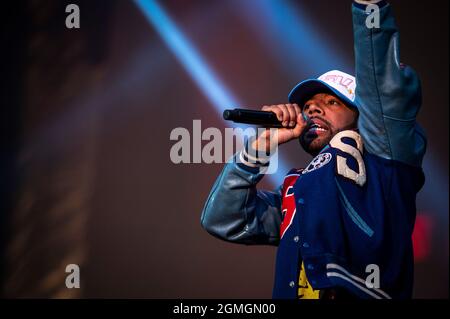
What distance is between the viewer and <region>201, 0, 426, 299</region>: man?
1.29 meters

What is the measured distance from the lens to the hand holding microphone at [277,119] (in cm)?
138

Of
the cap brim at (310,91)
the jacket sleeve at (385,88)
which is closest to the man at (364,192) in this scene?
the jacket sleeve at (385,88)

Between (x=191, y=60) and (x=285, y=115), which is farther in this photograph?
(x=191, y=60)

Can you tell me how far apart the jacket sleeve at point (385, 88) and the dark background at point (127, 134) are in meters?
1.48

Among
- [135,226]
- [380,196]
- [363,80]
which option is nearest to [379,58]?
[363,80]

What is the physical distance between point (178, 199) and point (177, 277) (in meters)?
0.40

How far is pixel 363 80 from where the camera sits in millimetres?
1325

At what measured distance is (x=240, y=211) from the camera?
1588mm

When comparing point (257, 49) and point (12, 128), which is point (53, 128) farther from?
point (257, 49)

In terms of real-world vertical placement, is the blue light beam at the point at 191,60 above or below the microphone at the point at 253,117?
above

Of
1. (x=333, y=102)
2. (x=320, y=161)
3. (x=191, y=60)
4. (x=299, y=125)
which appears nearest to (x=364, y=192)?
(x=320, y=161)

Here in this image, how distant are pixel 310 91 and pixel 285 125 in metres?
0.27

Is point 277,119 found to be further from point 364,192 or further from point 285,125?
point 364,192

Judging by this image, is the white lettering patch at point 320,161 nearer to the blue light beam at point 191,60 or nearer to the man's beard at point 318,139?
the man's beard at point 318,139
